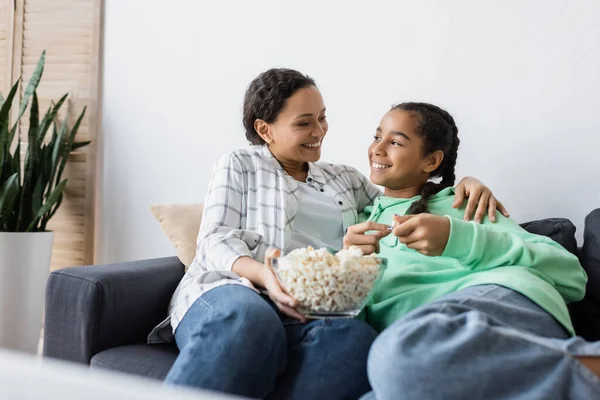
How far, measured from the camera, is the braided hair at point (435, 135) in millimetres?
1738

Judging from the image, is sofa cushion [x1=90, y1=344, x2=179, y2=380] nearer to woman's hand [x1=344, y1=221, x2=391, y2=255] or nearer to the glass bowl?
the glass bowl

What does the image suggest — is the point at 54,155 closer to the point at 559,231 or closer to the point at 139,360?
the point at 139,360

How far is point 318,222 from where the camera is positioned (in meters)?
1.77

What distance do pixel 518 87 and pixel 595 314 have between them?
2.45 ft

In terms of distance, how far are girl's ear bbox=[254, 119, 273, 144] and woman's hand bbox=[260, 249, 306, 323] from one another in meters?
0.56

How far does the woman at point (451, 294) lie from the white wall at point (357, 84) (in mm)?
320

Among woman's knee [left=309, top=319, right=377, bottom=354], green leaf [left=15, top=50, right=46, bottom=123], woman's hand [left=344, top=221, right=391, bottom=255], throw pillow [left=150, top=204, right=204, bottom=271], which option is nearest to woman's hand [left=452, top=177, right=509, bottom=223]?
woman's hand [left=344, top=221, right=391, bottom=255]

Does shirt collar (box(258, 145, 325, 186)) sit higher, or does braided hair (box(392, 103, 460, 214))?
braided hair (box(392, 103, 460, 214))

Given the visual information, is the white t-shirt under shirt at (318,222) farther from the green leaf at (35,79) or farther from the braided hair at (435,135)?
the green leaf at (35,79)

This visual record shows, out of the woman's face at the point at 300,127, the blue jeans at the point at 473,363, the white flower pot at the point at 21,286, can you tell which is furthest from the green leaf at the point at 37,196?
the blue jeans at the point at 473,363

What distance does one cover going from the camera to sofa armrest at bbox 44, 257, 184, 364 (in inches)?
63.0

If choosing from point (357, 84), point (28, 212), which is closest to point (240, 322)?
point (357, 84)

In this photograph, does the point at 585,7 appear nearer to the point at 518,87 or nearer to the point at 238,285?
the point at 518,87

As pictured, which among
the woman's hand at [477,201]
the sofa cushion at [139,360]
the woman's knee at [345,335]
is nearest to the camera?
the woman's knee at [345,335]
